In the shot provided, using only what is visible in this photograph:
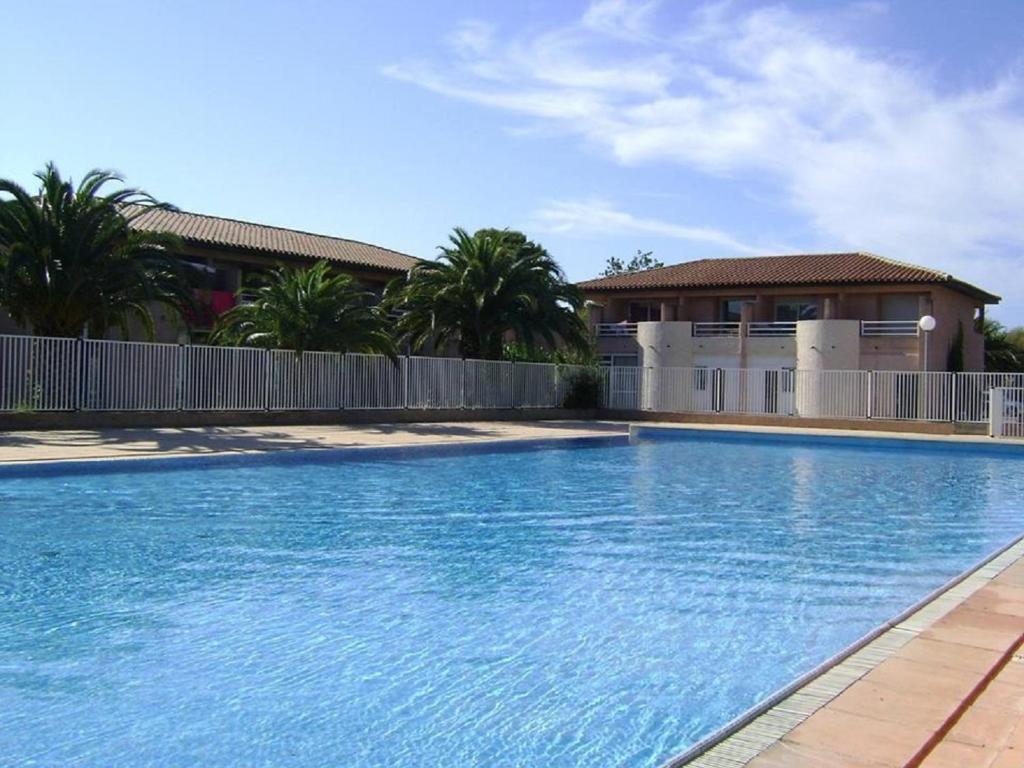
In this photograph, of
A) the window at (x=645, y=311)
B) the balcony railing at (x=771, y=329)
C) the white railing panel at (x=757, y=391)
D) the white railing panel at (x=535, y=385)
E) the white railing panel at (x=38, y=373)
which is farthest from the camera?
the window at (x=645, y=311)

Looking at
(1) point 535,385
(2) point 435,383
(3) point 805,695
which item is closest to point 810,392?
(1) point 535,385

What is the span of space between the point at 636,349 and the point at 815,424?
34.2 ft

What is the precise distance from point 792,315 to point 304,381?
68.6 ft

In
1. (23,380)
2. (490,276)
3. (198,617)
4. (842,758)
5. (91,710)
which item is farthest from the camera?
(490,276)

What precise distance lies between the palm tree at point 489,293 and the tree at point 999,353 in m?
24.3

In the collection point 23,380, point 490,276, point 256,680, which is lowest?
point 256,680

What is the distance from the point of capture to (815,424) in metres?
29.8

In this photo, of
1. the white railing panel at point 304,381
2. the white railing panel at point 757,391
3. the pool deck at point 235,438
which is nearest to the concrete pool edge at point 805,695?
the pool deck at point 235,438

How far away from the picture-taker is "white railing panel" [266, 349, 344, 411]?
23641 millimetres

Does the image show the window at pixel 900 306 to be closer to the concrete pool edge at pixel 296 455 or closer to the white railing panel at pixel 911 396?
the white railing panel at pixel 911 396

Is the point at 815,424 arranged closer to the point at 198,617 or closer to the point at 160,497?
the point at 160,497

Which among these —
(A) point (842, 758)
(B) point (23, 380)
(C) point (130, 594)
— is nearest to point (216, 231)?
(B) point (23, 380)

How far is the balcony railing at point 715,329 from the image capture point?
37.9m

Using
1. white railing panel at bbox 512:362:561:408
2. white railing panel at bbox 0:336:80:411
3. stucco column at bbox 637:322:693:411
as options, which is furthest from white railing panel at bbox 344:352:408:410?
stucco column at bbox 637:322:693:411
